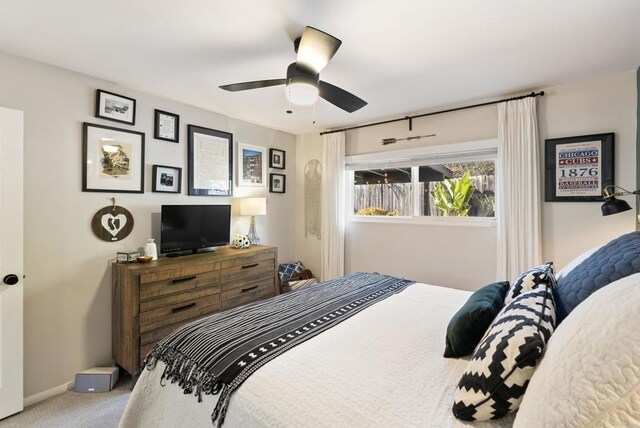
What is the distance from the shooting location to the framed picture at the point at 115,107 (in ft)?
8.39

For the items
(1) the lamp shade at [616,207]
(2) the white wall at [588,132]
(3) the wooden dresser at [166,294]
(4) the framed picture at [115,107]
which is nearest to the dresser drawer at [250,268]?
(3) the wooden dresser at [166,294]

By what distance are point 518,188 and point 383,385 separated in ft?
8.15

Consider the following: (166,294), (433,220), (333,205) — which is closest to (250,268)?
(166,294)

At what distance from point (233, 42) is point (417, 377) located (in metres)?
2.14

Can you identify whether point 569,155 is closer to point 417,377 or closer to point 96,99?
point 417,377

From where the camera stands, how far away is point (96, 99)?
255cm

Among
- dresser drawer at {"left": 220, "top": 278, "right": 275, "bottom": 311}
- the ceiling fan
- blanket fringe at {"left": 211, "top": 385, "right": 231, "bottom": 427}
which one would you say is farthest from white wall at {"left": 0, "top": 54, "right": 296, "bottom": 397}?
blanket fringe at {"left": 211, "top": 385, "right": 231, "bottom": 427}

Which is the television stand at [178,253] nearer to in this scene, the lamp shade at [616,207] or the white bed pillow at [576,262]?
the white bed pillow at [576,262]

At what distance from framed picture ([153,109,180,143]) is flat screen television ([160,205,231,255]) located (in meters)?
0.72

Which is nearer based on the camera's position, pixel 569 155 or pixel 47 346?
pixel 47 346

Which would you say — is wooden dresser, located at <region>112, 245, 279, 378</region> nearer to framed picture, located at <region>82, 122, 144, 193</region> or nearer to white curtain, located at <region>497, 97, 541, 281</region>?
framed picture, located at <region>82, 122, 144, 193</region>

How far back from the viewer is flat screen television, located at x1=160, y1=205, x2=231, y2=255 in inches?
113

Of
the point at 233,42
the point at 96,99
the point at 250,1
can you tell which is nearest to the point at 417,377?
the point at 250,1

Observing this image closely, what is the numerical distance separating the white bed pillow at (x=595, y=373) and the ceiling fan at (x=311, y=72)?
1.56 m
